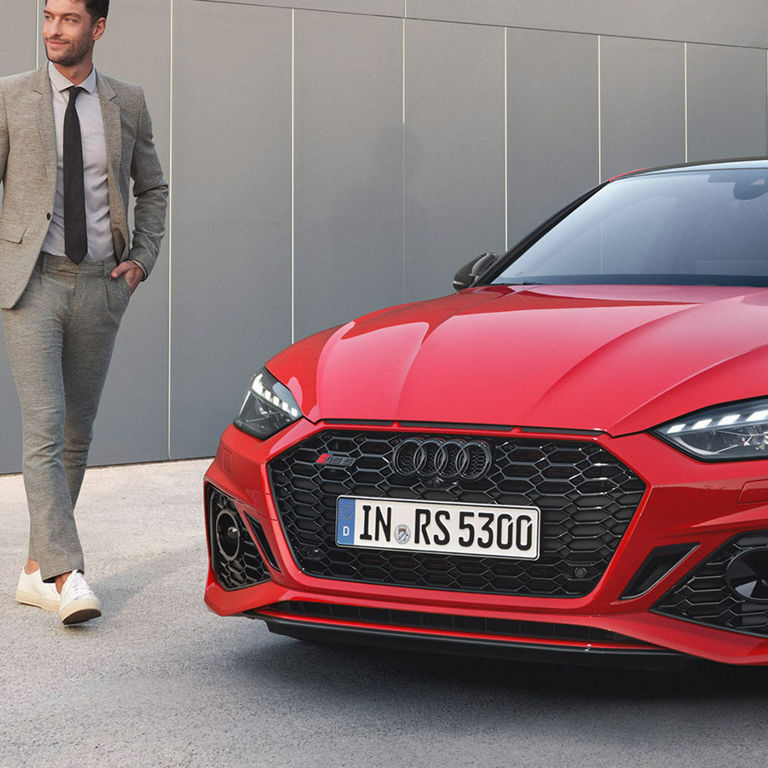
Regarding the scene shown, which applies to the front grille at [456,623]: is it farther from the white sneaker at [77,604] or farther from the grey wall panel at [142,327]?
the grey wall panel at [142,327]

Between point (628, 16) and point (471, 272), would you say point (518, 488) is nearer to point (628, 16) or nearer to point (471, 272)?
point (471, 272)

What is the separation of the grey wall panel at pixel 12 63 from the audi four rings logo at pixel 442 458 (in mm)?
5016

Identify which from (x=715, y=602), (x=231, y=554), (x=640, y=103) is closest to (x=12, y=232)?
(x=231, y=554)

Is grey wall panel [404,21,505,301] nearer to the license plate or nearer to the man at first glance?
the man

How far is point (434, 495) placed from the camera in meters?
3.00

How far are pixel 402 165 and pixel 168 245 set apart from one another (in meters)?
1.80

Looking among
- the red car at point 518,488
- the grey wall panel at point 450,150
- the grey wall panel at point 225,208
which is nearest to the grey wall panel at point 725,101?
the grey wall panel at point 450,150

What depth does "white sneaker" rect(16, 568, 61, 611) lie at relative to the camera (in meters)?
4.32

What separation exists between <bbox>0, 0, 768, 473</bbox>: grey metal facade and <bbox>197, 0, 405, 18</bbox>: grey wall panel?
0.02 meters

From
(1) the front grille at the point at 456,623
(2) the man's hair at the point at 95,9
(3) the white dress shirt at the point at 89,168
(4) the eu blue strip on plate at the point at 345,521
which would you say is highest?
(2) the man's hair at the point at 95,9

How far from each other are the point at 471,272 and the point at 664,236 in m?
0.66

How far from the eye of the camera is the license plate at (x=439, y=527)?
2926 millimetres

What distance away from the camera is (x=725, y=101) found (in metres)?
10.4

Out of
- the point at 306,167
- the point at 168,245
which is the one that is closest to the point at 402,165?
the point at 306,167
